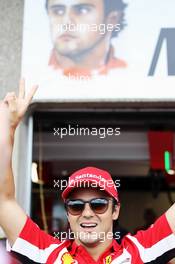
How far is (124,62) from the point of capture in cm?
397

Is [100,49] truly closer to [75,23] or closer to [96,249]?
[75,23]

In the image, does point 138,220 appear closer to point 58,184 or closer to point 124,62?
point 58,184

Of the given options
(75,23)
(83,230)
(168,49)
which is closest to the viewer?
(83,230)

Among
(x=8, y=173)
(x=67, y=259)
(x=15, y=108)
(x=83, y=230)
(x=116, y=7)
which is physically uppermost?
(x=116, y=7)

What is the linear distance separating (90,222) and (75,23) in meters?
2.02

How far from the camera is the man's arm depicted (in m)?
2.54

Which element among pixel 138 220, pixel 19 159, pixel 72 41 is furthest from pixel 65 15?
pixel 138 220

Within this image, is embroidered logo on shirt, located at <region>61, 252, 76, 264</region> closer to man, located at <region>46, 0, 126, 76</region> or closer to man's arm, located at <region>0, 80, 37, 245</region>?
man's arm, located at <region>0, 80, 37, 245</region>

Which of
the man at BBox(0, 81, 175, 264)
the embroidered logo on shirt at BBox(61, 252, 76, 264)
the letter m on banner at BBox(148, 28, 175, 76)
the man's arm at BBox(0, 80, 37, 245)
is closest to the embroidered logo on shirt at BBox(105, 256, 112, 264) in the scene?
the man at BBox(0, 81, 175, 264)

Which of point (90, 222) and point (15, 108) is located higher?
point (15, 108)

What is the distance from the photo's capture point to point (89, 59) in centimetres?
403

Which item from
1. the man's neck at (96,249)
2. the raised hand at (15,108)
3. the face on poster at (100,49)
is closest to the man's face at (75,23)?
the face on poster at (100,49)

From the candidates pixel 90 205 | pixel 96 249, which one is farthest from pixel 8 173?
pixel 96 249

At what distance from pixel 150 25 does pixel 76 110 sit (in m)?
0.86
